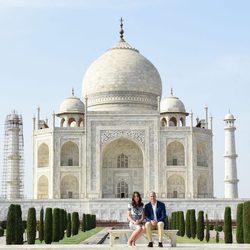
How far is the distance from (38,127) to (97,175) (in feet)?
16.5

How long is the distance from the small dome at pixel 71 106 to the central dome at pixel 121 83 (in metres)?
0.51

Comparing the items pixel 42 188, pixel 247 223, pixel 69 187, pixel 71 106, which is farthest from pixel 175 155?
pixel 247 223

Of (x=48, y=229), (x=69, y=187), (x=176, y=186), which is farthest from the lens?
(x=69, y=187)

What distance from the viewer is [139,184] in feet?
111

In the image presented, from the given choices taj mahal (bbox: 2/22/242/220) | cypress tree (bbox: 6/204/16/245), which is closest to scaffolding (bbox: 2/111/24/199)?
taj mahal (bbox: 2/22/242/220)

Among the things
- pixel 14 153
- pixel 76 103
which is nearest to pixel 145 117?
pixel 76 103

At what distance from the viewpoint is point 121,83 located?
3584cm

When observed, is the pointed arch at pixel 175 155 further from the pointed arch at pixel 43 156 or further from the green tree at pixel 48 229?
the green tree at pixel 48 229

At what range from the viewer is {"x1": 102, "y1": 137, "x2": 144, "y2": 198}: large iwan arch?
33769 mm

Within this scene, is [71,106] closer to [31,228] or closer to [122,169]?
[122,169]

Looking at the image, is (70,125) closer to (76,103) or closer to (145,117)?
(76,103)

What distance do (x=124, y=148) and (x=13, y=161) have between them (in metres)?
5.80

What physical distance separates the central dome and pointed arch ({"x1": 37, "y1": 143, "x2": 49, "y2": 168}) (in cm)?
348

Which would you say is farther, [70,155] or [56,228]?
[70,155]
